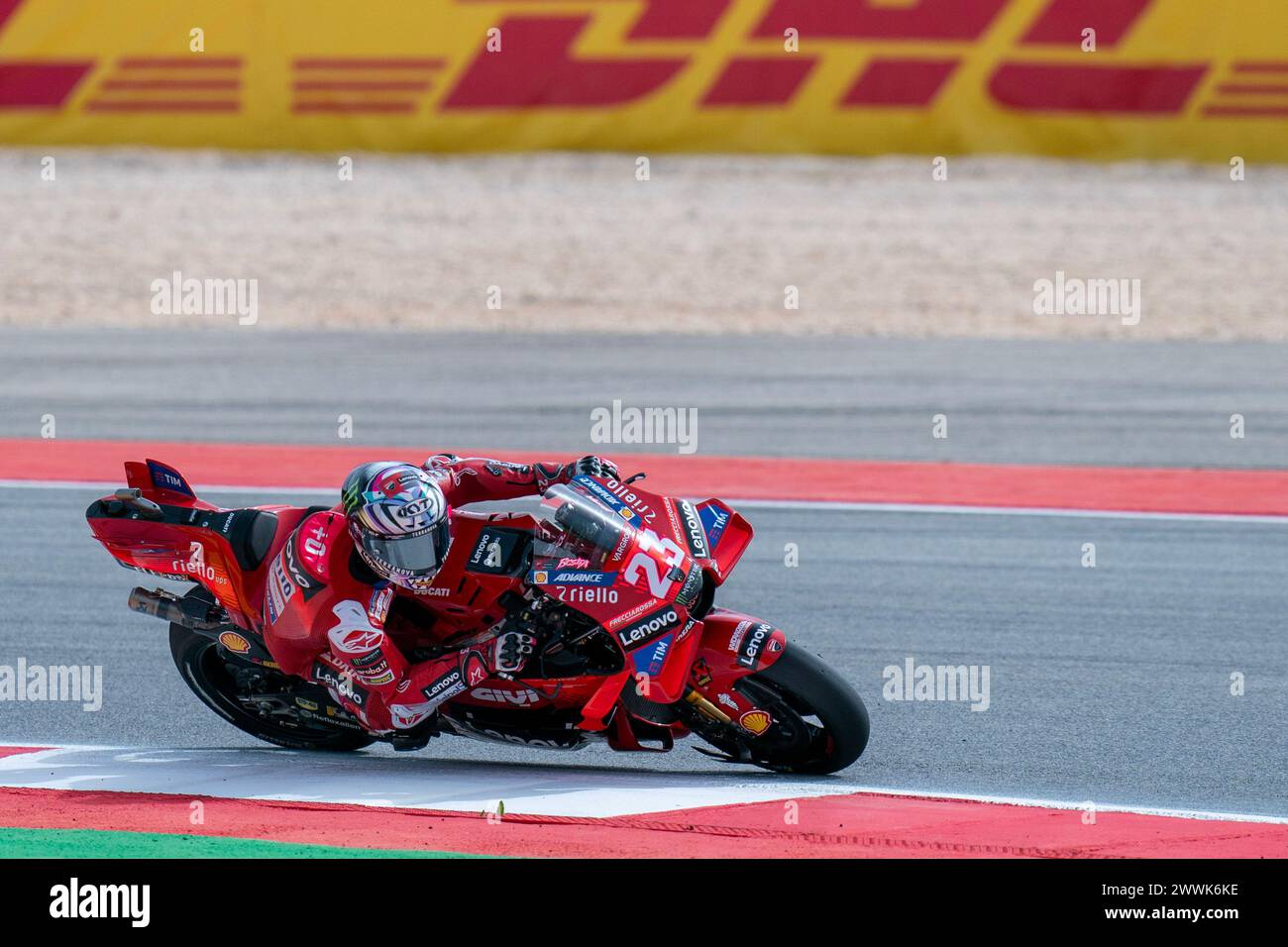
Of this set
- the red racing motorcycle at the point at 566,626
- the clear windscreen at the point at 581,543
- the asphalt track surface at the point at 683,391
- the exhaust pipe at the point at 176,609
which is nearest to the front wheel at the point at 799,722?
the red racing motorcycle at the point at 566,626

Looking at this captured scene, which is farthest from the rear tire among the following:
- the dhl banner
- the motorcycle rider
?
the dhl banner

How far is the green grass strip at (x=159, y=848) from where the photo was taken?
4969 millimetres

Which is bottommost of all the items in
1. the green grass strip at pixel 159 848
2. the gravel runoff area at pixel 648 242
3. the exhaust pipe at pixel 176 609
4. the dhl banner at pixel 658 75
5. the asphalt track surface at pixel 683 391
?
the green grass strip at pixel 159 848

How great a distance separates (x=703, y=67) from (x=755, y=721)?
1555 cm

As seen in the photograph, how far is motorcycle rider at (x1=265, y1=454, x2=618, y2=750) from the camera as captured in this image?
18.2ft

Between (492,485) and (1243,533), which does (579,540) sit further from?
(1243,533)

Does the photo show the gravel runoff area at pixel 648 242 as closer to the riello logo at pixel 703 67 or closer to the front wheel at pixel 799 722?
the riello logo at pixel 703 67

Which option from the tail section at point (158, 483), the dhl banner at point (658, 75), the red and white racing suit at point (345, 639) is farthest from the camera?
the dhl banner at point (658, 75)

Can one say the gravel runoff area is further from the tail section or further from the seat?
the seat

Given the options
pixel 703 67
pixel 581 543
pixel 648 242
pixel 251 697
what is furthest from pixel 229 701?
pixel 703 67

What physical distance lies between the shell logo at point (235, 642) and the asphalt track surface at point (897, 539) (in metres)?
0.60

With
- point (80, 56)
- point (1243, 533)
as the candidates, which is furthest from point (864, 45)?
point (1243, 533)

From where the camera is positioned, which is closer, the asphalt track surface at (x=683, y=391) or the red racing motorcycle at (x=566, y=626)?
the red racing motorcycle at (x=566, y=626)

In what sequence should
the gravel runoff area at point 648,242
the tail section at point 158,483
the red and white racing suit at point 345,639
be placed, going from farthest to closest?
the gravel runoff area at point 648,242
the tail section at point 158,483
the red and white racing suit at point 345,639
